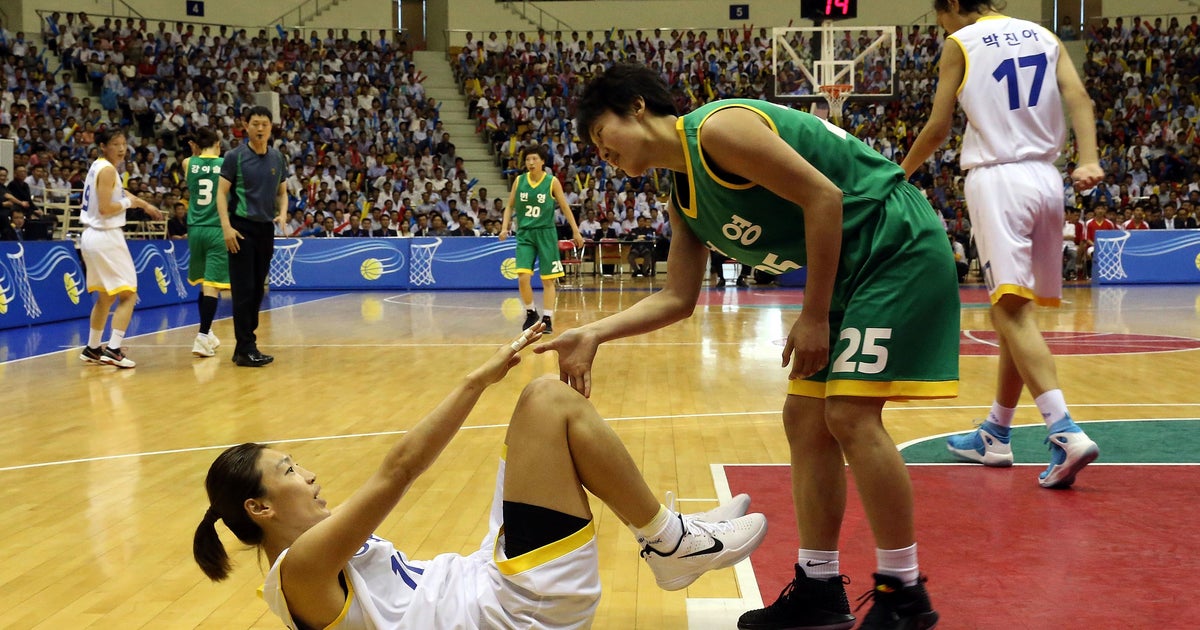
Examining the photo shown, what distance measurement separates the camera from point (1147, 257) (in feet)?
58.7

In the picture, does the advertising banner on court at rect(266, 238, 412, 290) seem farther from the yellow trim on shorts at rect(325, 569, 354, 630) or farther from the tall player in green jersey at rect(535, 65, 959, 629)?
the yellow trim on shorts at rect(325, 569, 354, 630)

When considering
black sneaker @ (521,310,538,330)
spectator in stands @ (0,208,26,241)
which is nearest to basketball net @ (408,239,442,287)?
spectator in stands @ (0,208,26,241)

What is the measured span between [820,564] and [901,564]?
0.24m

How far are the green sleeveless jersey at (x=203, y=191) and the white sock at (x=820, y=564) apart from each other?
7.62 meters

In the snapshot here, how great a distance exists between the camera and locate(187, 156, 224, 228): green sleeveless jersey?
30.4 feet

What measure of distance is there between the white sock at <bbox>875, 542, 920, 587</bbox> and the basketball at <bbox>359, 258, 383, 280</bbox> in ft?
52.4

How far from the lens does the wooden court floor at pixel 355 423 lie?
10.6 feet

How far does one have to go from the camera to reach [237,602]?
3070 mm

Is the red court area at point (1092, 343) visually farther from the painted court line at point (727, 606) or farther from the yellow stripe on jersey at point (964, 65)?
the painted court line at point (727, 606)

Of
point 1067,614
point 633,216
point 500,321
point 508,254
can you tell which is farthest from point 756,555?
point 633,216

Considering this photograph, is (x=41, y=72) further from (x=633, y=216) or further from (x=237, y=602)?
(x=237, y=602)

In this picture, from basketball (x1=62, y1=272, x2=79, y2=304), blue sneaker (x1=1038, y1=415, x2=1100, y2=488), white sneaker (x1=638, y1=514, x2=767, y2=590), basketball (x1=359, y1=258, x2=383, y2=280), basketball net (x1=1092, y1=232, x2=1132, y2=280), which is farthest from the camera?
basketball (x1=359, y1=258, x2=383, y2=280)

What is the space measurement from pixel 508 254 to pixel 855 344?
15.6m

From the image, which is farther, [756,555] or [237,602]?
[756,555]
